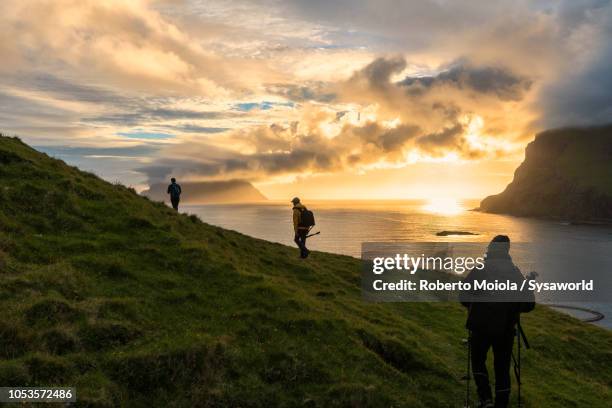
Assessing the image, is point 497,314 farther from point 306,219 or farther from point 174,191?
point 174,191

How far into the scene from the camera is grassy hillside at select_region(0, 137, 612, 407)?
11.6m

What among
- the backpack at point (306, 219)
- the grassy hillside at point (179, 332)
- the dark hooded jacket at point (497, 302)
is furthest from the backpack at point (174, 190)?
the dark hooded jacket at point (497, 302)

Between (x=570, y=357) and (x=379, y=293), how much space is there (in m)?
10.6

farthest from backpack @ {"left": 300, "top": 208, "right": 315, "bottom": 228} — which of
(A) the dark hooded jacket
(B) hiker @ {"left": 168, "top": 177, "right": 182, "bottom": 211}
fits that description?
(A) the dark hooded jacket

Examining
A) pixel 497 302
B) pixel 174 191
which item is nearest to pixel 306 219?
pixel 174 191

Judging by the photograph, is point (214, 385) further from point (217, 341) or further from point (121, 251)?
point (121, 251)

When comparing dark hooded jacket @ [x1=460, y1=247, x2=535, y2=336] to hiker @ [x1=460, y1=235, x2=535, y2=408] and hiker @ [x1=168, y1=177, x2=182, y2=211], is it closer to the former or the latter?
hiker @ [x1=460, y1=235, x2=535, y2=408]

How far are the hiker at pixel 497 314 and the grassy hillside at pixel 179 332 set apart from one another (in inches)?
92.4

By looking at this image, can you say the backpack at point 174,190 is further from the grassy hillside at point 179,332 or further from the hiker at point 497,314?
the hiker at point 497,314

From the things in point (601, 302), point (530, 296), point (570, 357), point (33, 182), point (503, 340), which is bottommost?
point (601, 302)

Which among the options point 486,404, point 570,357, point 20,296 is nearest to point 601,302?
point 570,357

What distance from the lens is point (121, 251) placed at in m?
19.0

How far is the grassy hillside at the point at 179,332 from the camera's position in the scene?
11.6 metres

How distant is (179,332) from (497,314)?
342 inches
